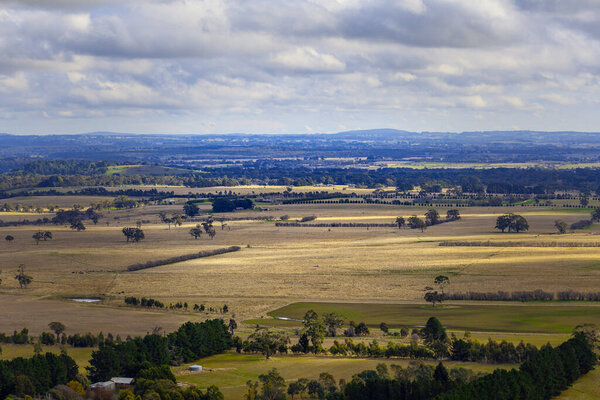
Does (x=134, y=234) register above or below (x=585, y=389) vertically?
below

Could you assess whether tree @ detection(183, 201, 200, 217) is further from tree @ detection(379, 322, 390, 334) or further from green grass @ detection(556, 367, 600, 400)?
green grass @ detection(556, 367, 600, 400)

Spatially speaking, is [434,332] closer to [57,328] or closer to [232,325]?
[232,325]

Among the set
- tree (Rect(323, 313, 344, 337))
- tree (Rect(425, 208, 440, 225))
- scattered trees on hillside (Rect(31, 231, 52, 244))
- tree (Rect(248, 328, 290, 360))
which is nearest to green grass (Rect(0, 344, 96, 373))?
tree (Rect(248, 328, 290, 360))

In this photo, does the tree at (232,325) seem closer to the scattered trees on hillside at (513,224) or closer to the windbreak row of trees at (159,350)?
the windbreak row of trees at (159,350)

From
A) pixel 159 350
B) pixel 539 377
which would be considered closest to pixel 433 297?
pixel 539 377

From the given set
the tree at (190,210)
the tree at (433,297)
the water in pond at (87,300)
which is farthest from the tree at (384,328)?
the tree at (190,210)

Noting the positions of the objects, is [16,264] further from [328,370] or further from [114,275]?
[328,370]
